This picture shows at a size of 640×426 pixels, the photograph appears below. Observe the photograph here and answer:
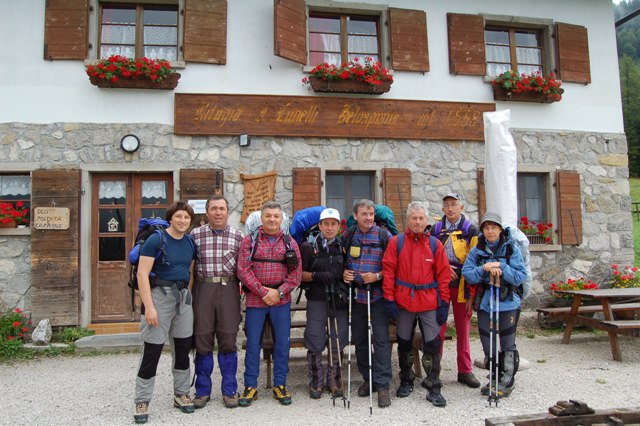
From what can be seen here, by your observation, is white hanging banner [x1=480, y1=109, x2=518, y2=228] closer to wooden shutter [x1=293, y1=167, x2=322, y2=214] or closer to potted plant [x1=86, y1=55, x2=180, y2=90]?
wooden shutter [x1=293, y1=167, x2=322, y2=214]

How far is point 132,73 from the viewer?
21.3ft

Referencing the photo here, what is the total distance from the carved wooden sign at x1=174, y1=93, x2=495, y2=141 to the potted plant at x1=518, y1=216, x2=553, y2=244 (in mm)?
1566

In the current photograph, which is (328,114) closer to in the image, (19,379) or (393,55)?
(393,55)

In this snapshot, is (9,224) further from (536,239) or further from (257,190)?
(536,239)

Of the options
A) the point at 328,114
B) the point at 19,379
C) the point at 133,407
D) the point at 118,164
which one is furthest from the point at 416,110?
the point at 19,379

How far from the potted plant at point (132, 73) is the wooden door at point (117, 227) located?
1250mm

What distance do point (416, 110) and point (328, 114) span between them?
1382 mm

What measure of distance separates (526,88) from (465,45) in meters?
1.17

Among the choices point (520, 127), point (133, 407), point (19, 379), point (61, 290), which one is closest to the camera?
point (133, 407)

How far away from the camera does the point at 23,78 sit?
21.7 feet


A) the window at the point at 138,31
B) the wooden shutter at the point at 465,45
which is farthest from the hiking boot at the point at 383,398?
the window at the point at 138,31

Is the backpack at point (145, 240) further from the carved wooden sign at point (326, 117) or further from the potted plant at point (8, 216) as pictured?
the potted plant at point (8, 216)

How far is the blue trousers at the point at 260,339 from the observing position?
397 centimetres

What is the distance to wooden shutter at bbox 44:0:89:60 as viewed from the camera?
21.8ft
